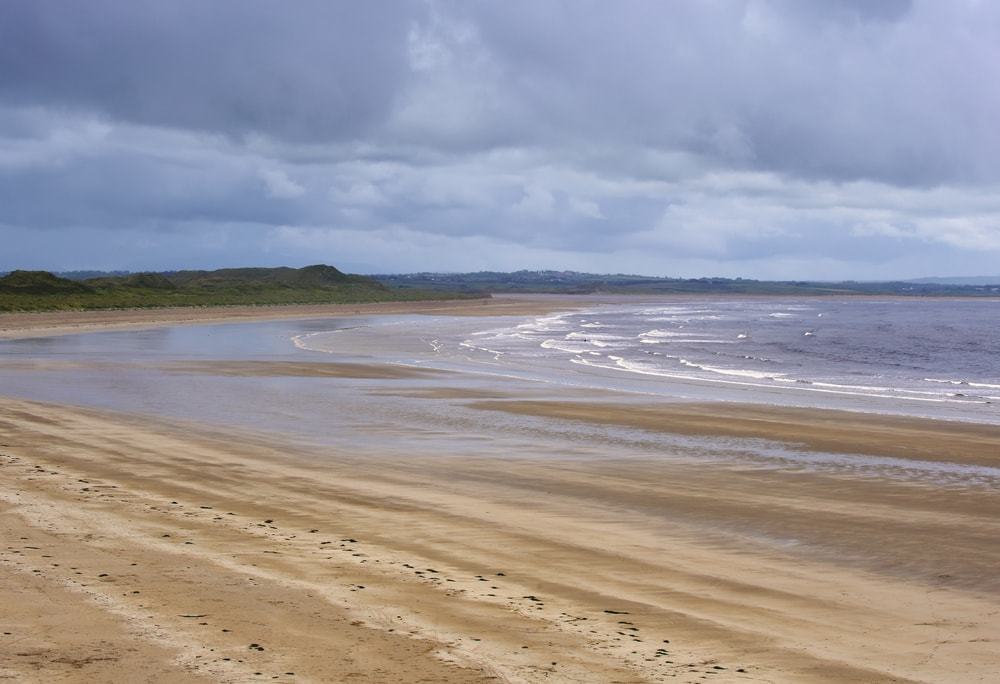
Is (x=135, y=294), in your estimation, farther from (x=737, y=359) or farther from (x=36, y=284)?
(x=737, y=359)

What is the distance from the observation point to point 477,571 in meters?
8.84

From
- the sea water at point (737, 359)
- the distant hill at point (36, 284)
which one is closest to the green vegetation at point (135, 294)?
the distant hill at point (36, 284)

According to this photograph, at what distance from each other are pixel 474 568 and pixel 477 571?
0.12 meters

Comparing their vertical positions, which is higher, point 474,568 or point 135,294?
point 135,294

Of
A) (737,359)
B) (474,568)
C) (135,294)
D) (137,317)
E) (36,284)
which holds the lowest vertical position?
(737,359)

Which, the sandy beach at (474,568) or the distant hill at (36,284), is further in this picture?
the distant hill at (36,284)

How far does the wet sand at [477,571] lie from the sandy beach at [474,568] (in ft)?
0.10

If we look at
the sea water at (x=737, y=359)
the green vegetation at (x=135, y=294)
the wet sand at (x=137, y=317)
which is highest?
the green vegetation at (x=135, y=294)

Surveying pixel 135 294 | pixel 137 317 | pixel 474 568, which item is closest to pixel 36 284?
pixel 135 294

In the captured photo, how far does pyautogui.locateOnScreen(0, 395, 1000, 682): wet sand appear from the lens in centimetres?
639

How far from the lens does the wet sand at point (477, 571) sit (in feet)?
21.0

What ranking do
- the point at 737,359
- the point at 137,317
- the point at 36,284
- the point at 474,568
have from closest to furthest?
the point at 474,568, the point at 737,359, the point at 137,317, the point at 36,284

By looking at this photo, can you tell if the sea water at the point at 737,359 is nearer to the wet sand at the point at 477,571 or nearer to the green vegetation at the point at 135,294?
the wet sand at the point at 477,571

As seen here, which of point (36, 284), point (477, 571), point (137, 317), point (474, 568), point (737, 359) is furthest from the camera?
point (36, 284)
